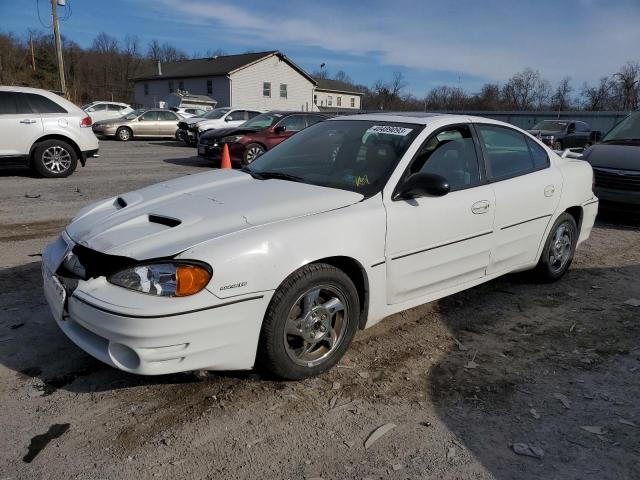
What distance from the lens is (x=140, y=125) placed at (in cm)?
2375

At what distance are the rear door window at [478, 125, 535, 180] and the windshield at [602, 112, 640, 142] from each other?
4835mm

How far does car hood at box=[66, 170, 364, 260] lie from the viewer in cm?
284

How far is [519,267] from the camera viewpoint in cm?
456

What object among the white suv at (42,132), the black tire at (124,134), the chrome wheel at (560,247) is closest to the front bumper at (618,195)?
the chrome wheel at (560,247)

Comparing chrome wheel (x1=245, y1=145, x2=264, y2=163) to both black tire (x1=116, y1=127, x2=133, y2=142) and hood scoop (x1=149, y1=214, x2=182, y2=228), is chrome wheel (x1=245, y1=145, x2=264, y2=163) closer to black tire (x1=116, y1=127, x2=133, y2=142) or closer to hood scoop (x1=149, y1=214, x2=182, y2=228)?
hood scoop (x1=149, y1=214, x2=182, y2=228)

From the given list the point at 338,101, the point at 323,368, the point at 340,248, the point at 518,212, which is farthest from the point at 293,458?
the point at 338,101

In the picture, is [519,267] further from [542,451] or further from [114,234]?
[114,234]

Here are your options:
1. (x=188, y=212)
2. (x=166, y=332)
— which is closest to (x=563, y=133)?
(x=188, y=212)

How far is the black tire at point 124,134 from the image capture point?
911 inches

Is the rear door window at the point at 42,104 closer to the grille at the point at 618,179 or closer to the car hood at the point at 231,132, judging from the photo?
the car hood at the point at 231,132

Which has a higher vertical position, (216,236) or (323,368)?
(216,236)

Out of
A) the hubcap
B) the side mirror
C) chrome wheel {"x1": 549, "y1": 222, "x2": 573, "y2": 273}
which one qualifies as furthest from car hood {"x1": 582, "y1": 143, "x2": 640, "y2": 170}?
the hubcap

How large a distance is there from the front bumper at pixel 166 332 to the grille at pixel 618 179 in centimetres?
671

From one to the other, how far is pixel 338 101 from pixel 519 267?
63.6m
